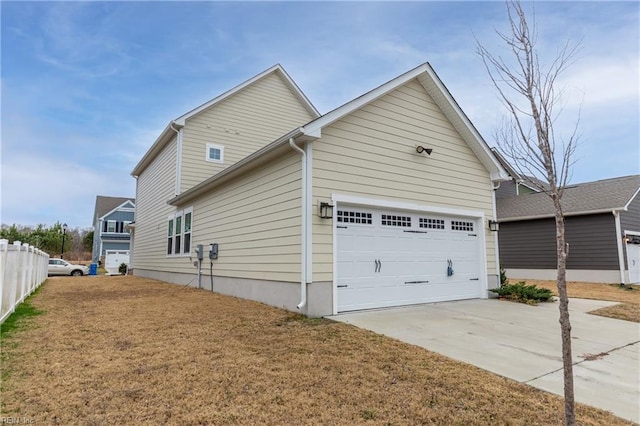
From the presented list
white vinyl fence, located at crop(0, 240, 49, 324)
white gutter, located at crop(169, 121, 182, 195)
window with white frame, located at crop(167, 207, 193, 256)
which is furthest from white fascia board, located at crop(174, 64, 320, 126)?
white vinyl fence, located at crop(0, 240, 49, 324)

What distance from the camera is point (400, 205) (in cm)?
793

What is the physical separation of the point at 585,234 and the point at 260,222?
46.6 feet

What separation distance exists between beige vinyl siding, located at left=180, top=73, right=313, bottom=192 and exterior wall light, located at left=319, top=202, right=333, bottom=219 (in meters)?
8.28

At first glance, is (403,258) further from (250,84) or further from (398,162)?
(250,84)

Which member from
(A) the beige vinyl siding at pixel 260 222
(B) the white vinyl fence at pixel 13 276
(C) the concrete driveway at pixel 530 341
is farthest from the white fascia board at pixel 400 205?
(B) the white vinyl fence at pixel 13 276

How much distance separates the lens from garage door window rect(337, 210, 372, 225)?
721cm

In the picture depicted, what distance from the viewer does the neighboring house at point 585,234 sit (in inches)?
557

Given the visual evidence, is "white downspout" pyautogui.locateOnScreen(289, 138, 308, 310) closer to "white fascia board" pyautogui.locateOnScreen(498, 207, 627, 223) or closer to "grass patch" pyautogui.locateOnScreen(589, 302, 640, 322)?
"grass patch" pyautogui.locateOnScreen(589, 302, 640, 322)

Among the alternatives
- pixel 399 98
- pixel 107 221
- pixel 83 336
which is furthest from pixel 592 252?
pixel 107 221

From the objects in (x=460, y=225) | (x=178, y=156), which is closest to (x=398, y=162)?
(x=460, y=225)

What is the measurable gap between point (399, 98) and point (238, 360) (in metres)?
6.66

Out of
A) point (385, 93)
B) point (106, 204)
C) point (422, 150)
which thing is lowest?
point (422, 150)

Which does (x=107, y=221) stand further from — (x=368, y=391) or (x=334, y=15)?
(x=368, y=391)

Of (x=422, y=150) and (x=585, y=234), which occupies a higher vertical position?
(x=422, y=150)
